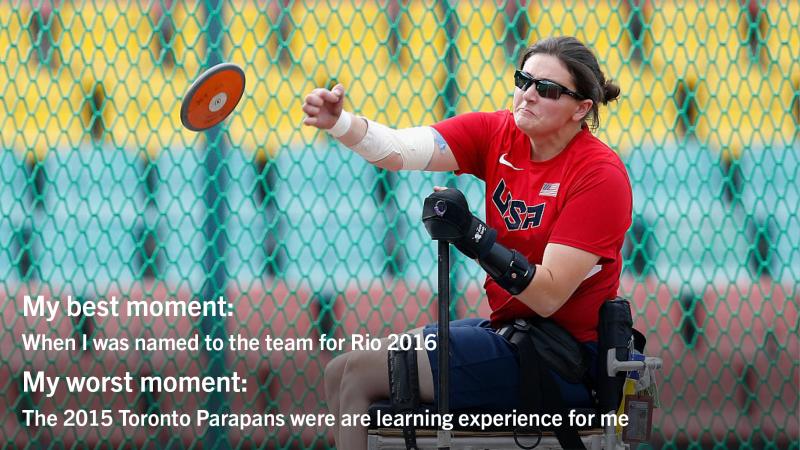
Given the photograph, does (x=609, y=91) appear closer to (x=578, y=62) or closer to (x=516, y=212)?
(x=578, y=62)

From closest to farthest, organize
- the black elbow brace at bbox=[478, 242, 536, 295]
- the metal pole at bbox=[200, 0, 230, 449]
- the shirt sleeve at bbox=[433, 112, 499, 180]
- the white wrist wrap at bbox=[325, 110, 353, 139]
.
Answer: the black elbow brace at bbox=[478, 242, 536, 295]
the white wrist wrap at bbox=[325, 110, 353, 139]
the shirt sleeve at bbox=[433, 112, 499, 180]
the metal pole at bbox=[200, 0, 230, 449]

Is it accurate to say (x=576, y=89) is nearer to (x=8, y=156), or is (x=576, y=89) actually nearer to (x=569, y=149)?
(x=569, y=149)

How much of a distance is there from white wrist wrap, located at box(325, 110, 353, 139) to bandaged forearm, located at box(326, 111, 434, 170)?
0.11 ft

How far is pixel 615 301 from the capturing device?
7.21ft

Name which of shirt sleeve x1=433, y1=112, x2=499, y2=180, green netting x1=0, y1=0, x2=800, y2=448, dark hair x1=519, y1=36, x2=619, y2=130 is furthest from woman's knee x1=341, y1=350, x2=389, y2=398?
green netting x1=0, y1=0, x2=800, y2=448

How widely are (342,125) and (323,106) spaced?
74 millimetres

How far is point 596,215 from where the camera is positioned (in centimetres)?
216

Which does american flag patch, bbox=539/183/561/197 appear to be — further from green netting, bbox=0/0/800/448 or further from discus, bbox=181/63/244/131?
green netting, bbox=0/0/800/448

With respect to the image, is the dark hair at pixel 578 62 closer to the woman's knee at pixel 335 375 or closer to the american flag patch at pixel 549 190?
the american flag patch at pixel 549 190

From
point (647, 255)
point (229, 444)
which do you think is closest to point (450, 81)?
point (647, 255)

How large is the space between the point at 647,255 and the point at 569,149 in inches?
53.5

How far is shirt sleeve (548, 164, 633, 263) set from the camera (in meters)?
2.14

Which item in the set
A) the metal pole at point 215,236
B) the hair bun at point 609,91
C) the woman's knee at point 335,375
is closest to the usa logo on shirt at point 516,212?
the hair bun at point 609,91

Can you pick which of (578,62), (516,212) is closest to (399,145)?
(516,212)
